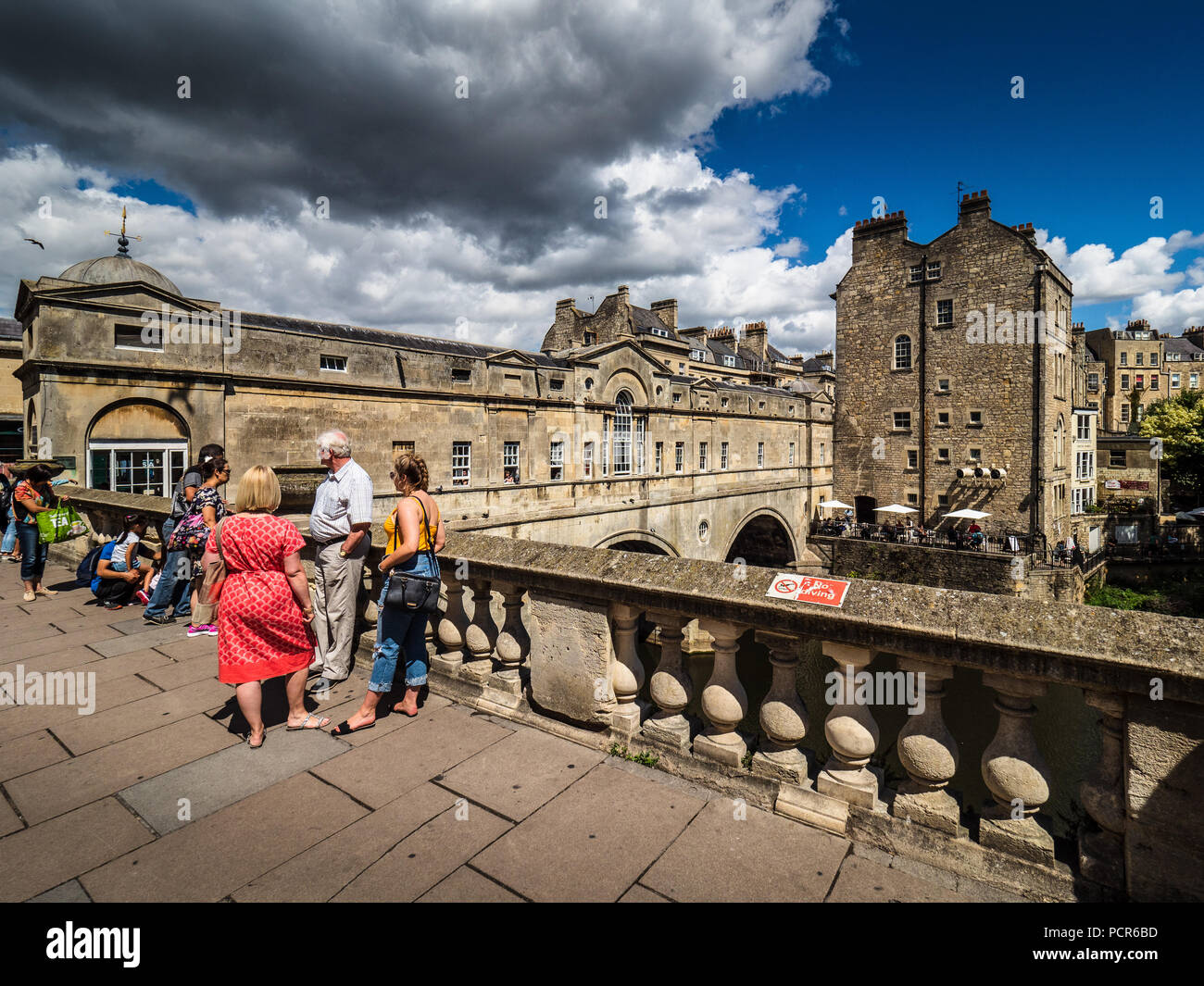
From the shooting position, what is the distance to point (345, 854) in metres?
2.32

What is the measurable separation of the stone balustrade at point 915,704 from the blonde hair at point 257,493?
4.40ft

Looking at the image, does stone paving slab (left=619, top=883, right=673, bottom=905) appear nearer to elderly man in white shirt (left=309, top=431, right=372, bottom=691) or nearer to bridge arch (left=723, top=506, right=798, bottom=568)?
elderly man in white shirt (left=309, top=431, right=372, bottom=691)

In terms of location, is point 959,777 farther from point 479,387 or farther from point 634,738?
point 479,387

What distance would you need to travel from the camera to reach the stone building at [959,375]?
27125mm

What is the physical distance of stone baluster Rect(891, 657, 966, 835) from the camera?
2309mm

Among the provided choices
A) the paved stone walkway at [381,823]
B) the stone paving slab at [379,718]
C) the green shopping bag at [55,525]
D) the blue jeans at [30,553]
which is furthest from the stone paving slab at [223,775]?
the green shopping bag at [55,525]

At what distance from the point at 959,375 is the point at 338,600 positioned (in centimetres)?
3228

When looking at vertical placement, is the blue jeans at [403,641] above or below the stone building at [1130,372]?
below

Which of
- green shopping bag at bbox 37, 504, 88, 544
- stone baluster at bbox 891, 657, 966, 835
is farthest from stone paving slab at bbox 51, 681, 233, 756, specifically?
green shopping bag at bbox 37, 504, 88, 544

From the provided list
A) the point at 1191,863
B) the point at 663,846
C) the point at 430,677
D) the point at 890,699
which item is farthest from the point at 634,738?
the point at 1191,863

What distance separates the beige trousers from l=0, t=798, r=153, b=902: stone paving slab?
1.49 metres

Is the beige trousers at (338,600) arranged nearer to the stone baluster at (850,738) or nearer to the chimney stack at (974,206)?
the stone baluster at (850,738)

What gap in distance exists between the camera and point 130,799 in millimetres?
2725

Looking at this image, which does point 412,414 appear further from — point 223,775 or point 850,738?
point 850,738
